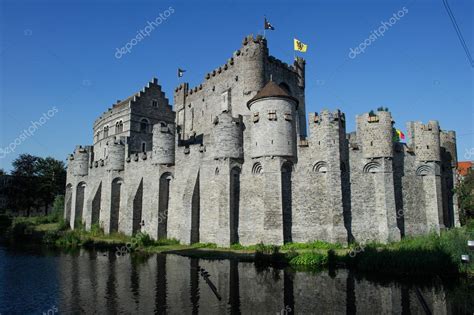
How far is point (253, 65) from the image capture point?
3669 centimetres

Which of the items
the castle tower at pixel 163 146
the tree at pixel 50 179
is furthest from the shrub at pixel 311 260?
the tree at pixel 50 179

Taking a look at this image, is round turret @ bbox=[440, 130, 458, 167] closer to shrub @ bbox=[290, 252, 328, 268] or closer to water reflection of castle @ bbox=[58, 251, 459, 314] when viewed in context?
shrub @ bbox=[290, 252, 328, 268]

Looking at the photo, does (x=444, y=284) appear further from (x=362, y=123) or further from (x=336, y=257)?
(x=362, y=123)

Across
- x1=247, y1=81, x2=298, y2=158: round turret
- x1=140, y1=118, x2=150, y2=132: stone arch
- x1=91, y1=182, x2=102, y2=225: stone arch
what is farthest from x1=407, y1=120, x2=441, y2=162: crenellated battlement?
x1=91, y1=182, x2=102, y2=225: stone arch

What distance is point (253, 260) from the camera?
2252 cm

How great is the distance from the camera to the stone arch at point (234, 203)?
27.3m

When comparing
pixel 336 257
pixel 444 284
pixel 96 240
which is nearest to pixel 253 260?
pixel 336 257

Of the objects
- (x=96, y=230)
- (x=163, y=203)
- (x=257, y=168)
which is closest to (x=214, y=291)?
(x=257, y=168)

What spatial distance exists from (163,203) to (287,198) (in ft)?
41.4

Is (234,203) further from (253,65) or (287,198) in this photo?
(253,65)

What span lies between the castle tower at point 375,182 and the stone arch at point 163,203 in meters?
17.0

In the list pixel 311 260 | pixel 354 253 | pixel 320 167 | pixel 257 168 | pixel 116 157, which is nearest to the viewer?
pixel 311 260

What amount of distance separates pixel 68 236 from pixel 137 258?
13.8m

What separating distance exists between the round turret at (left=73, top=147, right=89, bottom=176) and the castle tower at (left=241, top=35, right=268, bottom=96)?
23.4 metres
